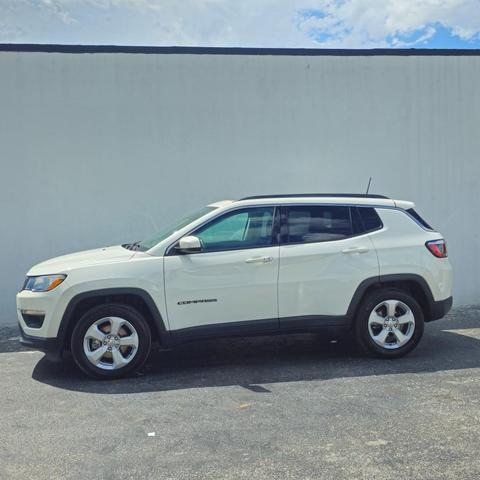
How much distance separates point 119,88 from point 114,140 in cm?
78

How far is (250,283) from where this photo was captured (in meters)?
5.59

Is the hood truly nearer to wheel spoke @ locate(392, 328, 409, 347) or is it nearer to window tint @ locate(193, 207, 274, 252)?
window tint @ locate(193, 207, 274, 252)

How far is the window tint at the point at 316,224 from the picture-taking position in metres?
5.85

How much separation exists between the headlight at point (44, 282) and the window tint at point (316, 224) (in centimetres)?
230

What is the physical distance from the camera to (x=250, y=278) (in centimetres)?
559

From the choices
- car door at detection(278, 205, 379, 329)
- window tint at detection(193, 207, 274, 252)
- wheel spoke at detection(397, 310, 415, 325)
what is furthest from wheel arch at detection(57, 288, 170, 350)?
wheel spoke at detection(397, 310, 415, 325)

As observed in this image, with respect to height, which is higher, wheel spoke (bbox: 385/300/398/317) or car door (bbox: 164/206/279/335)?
car door (bbox: 164/206/279/335)

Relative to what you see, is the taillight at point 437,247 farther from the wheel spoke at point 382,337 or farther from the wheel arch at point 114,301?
the wheel arch at point 114,301

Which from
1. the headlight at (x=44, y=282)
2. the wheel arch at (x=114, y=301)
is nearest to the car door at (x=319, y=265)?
the wheel arch at (x=114, y=301)

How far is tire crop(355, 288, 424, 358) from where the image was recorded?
586 centimetres

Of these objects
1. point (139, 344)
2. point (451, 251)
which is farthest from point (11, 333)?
point (451, 251)

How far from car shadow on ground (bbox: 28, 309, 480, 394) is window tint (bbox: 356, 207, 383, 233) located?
141 centimetres

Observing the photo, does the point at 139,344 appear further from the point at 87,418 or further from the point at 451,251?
the point at 451,251

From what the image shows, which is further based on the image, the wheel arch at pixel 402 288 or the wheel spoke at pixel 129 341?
the wheel arch at pixel 402 288
